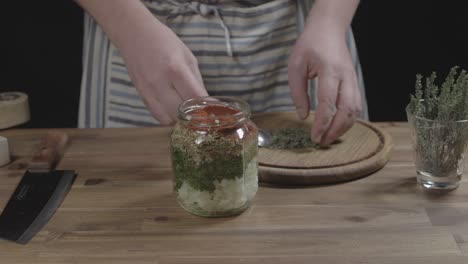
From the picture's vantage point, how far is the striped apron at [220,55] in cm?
149

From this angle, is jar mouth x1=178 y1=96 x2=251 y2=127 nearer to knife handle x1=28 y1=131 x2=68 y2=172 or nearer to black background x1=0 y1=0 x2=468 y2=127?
knife handle x1=28 y1=131 x2=68 y2=172

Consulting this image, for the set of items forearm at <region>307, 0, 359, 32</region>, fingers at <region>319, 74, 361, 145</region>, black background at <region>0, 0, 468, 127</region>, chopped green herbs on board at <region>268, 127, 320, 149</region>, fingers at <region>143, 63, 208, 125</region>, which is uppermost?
forearm at <region>307, 0, 359, 32</region>

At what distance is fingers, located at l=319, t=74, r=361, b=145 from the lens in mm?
1229

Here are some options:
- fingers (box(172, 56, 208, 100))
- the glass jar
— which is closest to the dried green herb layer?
the glass jar

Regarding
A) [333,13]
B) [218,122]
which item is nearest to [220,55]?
[333,13]

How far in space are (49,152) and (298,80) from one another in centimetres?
49

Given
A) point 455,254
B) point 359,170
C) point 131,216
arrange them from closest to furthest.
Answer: point 455,254 < point 131,216 < point 359,170

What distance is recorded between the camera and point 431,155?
107cm

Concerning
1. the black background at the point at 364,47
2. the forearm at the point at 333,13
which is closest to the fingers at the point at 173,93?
the forearm at the point at 333,13

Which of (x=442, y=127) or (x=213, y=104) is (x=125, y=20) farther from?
(x=442, y=127)

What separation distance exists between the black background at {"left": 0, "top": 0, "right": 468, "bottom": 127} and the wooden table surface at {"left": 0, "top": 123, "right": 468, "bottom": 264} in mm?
1063

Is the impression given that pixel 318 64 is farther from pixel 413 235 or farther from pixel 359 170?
pixel 413 235

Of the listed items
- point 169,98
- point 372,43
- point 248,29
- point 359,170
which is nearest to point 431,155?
point 359,170

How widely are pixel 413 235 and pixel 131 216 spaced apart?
0.43 meters
